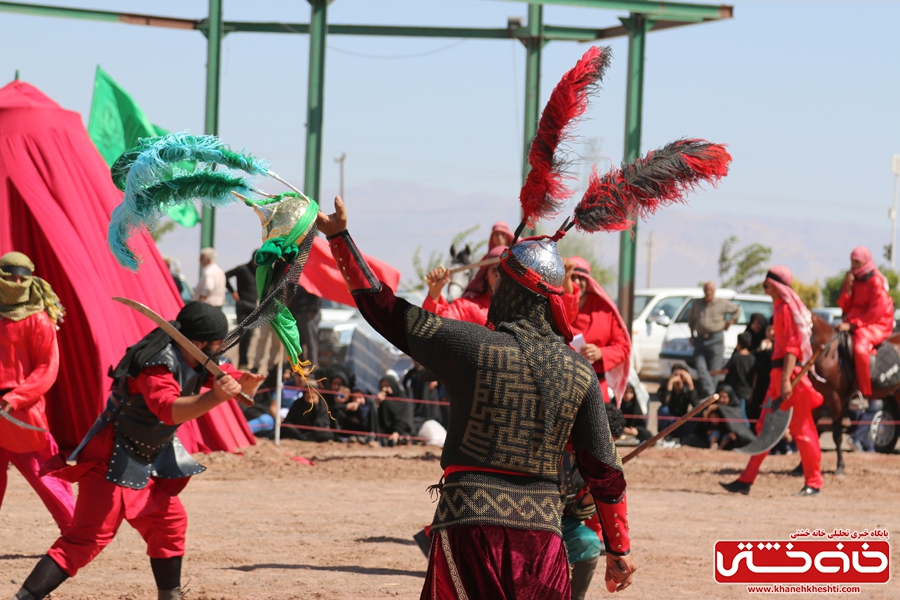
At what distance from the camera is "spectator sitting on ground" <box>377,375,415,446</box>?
40.7ft

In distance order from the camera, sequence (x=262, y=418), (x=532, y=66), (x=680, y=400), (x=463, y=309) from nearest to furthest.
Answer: (x=463, y=309)
(x=262, y=418)
(x=680, y=400)
(x=532, y=66)

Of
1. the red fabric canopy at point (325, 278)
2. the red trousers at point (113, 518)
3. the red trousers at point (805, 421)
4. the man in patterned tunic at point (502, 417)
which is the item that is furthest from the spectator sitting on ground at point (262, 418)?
the man in patterned tunic at point (502, 417)

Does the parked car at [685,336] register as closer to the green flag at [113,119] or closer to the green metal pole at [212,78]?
the green metal pole at [212,78]

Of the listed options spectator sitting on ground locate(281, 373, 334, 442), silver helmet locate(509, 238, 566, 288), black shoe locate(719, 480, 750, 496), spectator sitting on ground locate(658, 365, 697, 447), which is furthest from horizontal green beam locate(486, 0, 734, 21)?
silver helmet locate(509, 238, 566, 288)

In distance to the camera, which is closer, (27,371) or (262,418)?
(27,371)

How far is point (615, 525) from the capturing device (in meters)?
3.66

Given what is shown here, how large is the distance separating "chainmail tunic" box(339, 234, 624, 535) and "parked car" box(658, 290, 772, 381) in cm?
1149

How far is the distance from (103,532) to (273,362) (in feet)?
29.1

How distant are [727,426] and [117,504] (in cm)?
857

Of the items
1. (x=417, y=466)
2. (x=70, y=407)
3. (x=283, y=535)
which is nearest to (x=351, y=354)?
(x=417, y=466)

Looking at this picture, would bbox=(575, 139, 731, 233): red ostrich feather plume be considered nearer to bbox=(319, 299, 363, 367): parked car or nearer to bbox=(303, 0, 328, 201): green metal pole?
bbox=(303, 0, 328, 201): green metal pole

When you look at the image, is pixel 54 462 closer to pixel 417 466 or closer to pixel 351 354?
pixel 417 466

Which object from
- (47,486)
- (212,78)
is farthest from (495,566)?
(212,78)

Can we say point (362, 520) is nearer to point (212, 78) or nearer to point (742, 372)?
point (742, 372)
